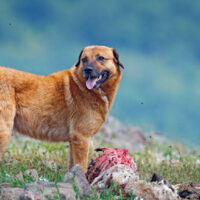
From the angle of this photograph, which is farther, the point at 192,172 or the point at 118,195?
the point at 192,172

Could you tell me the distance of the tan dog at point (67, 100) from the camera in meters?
6.28

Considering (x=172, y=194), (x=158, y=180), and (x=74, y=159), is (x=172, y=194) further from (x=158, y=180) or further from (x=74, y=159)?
(x=74, y=159)

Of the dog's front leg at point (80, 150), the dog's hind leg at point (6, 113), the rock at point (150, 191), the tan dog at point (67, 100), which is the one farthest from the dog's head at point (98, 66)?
the rock at point (150, 191)

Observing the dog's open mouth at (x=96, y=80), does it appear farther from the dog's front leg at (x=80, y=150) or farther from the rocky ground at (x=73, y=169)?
the rocky ground at (x=73, y=169)

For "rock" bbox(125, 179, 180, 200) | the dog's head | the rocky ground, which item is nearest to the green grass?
the rocky ground

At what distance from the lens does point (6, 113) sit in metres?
6.15

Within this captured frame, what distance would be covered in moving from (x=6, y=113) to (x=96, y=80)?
1.55m

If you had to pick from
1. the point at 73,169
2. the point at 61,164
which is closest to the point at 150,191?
the point at 73,169

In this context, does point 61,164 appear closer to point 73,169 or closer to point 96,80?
point 96,80

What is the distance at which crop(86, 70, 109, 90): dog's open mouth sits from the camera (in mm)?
6320

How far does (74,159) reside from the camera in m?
6.31

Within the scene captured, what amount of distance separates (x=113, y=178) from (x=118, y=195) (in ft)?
0.74

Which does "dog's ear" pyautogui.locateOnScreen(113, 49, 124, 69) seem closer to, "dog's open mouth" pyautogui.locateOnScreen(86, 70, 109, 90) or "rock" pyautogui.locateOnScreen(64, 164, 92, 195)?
"dog's open mouth" pyautogui.locateOnScreen(86, 70, 109, 90)

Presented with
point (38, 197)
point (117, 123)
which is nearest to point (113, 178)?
point (38, 197)
